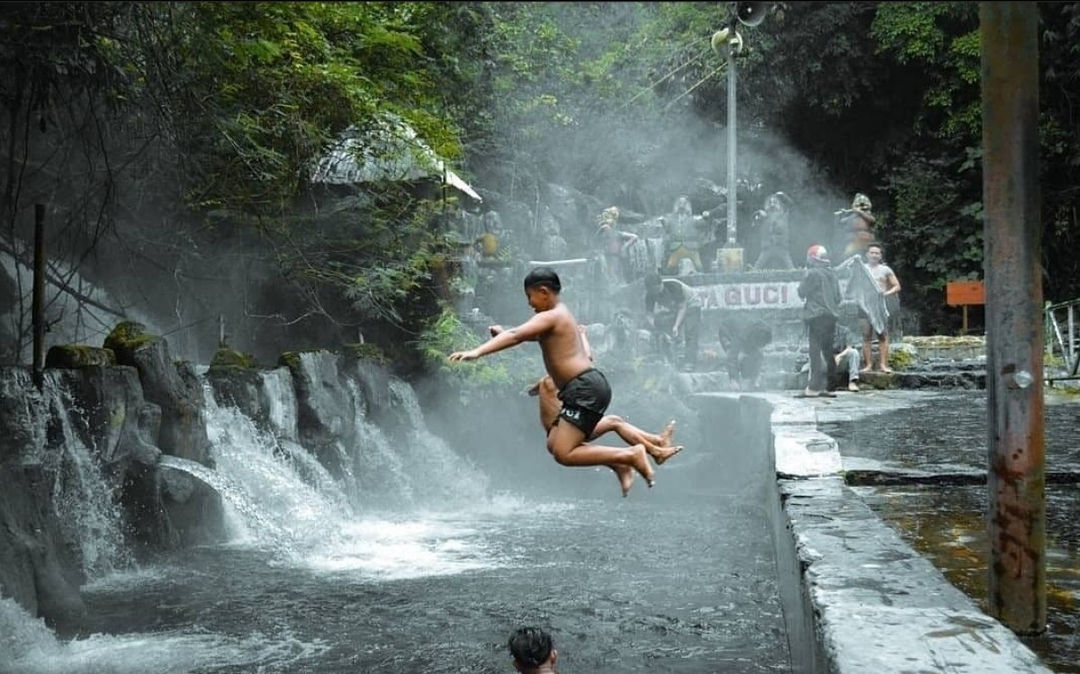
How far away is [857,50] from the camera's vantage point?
996 inches

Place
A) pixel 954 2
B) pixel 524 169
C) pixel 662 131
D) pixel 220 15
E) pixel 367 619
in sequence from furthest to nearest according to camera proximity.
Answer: pixel 662 131 < pixel 524 169 < pixel 367 619 < pixel 220 15 < pixel 954 2

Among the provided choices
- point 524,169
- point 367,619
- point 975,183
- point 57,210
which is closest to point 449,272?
point 57,210

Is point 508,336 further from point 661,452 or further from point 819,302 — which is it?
point 819,302

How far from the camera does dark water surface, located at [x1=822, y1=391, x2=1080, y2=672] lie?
3945 mm

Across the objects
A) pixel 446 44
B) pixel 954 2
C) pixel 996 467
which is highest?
pixel 446 44

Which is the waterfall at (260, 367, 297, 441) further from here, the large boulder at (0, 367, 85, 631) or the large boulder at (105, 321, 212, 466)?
the large boulder at (0, 367, 85, 631)

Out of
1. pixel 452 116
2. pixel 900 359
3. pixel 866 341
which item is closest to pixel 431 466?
pixel 452 116

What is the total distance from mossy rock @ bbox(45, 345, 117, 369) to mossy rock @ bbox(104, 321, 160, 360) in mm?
392

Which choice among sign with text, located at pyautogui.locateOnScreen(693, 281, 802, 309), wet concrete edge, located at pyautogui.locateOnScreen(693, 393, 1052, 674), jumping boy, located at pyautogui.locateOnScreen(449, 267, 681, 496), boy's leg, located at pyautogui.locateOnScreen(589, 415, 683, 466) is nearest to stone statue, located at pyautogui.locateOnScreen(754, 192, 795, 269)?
sign with text, located at pyautogui.locateOnScreen(693, 281, 802, 309)

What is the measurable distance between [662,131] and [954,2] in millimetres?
28042

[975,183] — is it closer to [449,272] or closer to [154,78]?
[449,272]

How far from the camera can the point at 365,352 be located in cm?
1378

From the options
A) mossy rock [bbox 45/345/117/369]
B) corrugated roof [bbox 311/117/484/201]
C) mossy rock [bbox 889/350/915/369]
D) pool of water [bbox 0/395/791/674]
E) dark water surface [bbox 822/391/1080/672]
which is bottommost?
pool of water [bbox 0/395/791/674]

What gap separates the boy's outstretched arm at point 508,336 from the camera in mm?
4145
